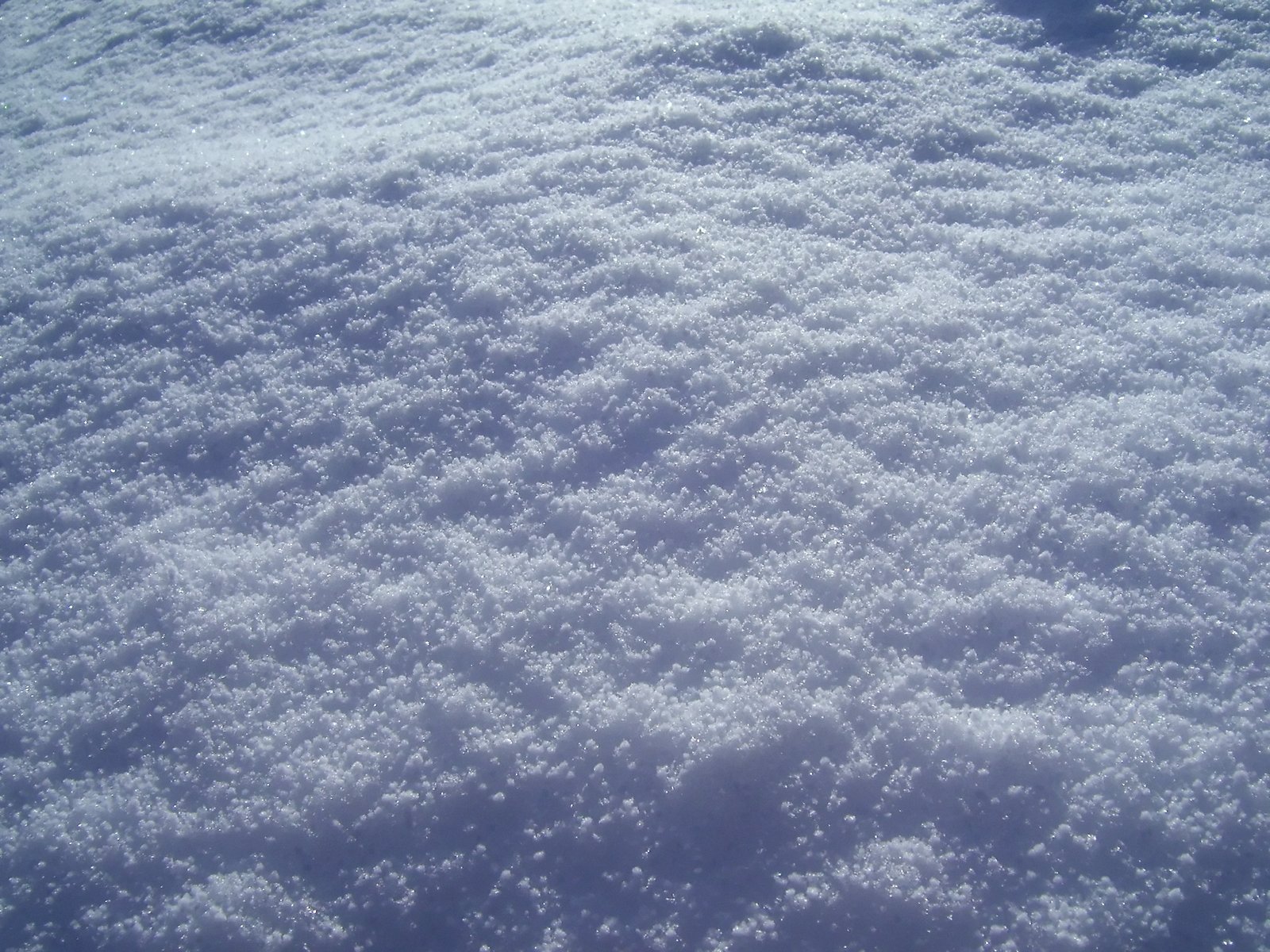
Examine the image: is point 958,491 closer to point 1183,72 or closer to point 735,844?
point 735,844

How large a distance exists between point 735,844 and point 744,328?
2.57 ft

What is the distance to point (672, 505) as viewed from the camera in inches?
48.3

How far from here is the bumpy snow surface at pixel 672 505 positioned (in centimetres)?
99

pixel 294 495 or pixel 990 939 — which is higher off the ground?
pixel 294 495

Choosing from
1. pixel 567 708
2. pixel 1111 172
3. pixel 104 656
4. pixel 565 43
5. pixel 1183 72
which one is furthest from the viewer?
pixel 565 43

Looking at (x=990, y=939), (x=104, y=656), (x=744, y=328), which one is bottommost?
(x=990, y=939)

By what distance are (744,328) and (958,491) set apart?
43cm

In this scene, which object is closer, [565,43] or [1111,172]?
[1111,172]

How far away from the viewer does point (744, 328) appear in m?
1.39

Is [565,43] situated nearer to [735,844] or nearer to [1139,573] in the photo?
[1139,573]

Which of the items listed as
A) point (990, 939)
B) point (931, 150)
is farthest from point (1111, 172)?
point (990, 939)

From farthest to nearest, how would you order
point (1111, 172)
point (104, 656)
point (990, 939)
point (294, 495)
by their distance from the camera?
point (1111, 172) < point (294, 495) < point (104, 656) < point (990, 939)

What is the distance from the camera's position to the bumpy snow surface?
3.25ft

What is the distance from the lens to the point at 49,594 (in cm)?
126
